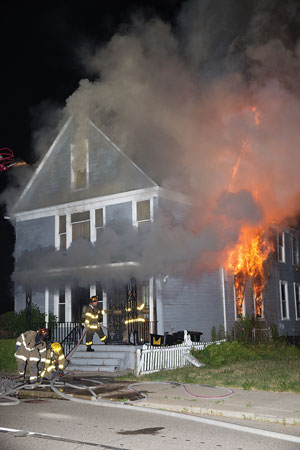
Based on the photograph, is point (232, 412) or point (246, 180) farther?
point (246, 180)

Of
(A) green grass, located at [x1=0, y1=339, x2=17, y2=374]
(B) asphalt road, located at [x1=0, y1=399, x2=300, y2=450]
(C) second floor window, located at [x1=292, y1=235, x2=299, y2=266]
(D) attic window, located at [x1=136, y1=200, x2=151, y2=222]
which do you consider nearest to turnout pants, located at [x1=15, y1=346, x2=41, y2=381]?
(B) asphalt road, located at [x1=0, y1=399, x2=300, y2=450]

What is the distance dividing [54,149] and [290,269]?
40.0ft

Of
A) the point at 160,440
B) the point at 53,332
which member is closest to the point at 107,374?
the point at 53,332

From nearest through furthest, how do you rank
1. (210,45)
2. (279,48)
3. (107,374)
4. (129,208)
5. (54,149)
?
1. (107,374)
2. (279,48)
3. (210,45)
4. (129,208)
5. (54,149)

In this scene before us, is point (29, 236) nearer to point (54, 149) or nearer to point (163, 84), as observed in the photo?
point (54, 149)

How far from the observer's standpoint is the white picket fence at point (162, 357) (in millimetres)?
13043

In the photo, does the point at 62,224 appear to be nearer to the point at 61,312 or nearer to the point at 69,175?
the point at 69,175

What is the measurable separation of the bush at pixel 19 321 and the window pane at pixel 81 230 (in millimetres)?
2971

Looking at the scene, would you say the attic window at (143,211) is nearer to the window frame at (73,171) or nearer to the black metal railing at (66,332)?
the window frame at (73,171)

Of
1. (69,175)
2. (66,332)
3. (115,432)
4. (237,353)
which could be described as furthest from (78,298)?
(115,432)

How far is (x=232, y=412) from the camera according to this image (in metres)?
8.26

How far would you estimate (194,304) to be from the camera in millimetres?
18016

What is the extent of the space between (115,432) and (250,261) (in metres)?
14.6

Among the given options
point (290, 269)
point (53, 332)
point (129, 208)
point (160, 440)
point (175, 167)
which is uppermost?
point (175, 167)
